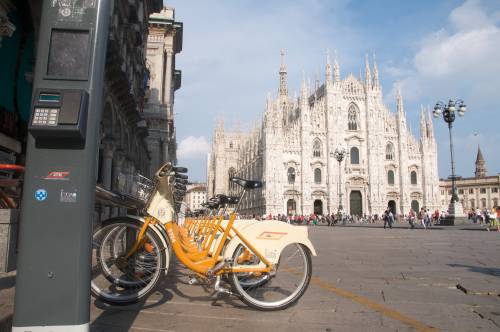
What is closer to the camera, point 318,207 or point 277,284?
point 277,284

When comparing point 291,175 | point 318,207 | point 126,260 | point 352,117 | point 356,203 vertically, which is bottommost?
point 126,260

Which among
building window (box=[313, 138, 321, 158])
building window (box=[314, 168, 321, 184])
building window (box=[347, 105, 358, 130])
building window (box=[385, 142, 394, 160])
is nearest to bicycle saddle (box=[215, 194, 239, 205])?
building window (box=[314, 168, 321, 184])

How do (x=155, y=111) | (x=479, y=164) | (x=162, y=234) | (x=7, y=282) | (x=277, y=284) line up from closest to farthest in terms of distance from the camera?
(x=162, y=234), (x=7, y=282), (x=277, y=284), (x=155, y=111), (x=479, y=164)

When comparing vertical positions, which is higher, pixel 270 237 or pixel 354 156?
pixel 354 156

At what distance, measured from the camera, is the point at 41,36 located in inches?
82.1

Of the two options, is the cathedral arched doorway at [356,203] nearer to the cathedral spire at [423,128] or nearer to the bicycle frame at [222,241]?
the cathedral spire at [423,128]

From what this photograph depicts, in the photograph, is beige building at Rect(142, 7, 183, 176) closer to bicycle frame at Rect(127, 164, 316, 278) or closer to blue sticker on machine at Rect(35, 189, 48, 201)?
bicycle frame at Rect(127, 164, 316, 278)

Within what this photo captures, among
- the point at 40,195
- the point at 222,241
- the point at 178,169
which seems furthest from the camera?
the point at 178,169

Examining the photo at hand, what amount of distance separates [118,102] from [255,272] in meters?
12.1

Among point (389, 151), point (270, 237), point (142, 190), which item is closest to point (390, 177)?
point (389, 151)

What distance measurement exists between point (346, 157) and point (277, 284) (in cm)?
4496

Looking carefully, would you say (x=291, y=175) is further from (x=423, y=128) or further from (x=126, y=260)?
(x=126, y=260)

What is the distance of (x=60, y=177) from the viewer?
6.52ft

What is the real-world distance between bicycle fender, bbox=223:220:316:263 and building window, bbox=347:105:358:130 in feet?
155
